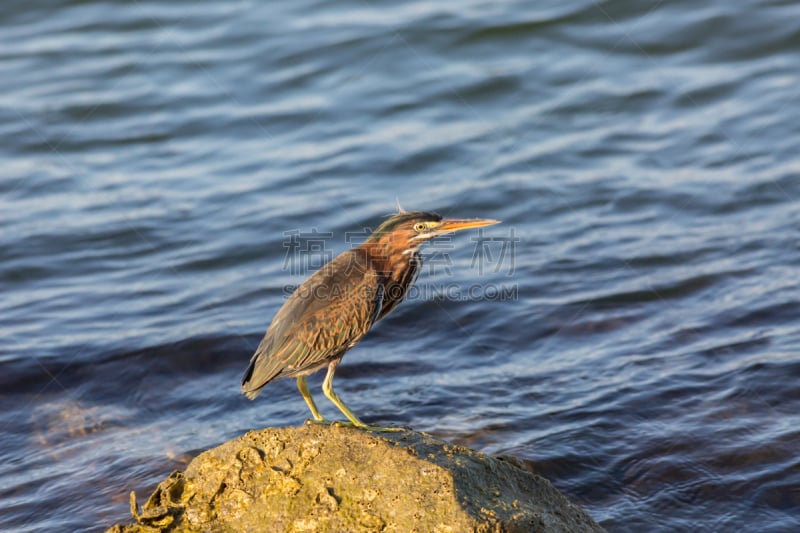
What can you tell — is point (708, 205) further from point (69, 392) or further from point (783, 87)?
point (69, 392)

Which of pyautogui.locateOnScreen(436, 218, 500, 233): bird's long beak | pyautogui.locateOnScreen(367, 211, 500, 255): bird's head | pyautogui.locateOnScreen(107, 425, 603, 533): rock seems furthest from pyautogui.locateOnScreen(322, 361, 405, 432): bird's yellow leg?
pyautogui.locateOnScreen(436, 218, 500, 233): bird's long beak

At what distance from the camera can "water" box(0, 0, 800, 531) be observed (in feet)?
24.3

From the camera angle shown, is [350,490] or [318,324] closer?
[350,490]

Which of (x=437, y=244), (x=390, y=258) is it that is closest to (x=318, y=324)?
(x=390, y=258)

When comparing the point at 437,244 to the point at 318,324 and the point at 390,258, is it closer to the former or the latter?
the point at 390,258

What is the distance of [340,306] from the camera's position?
6391 mm

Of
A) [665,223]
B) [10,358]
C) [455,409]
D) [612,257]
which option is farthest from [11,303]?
[665,223]

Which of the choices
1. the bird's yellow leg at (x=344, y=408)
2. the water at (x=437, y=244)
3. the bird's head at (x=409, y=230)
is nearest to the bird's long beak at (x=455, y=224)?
the bird's head at (x=409, y=230)

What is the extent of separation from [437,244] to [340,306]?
17.2 ft

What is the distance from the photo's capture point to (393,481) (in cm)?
466

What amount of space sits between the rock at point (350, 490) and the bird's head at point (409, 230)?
2055 millimetres

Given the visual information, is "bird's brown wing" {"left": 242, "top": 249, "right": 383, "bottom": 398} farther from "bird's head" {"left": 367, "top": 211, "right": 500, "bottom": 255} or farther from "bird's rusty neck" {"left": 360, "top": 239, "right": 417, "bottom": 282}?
"bird's head" {"left": 367, "top": 211, "right": 500, "bottom": 255}

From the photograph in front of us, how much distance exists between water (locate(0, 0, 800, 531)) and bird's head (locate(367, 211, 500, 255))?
5.79ft

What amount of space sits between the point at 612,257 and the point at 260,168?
5.86 meters
